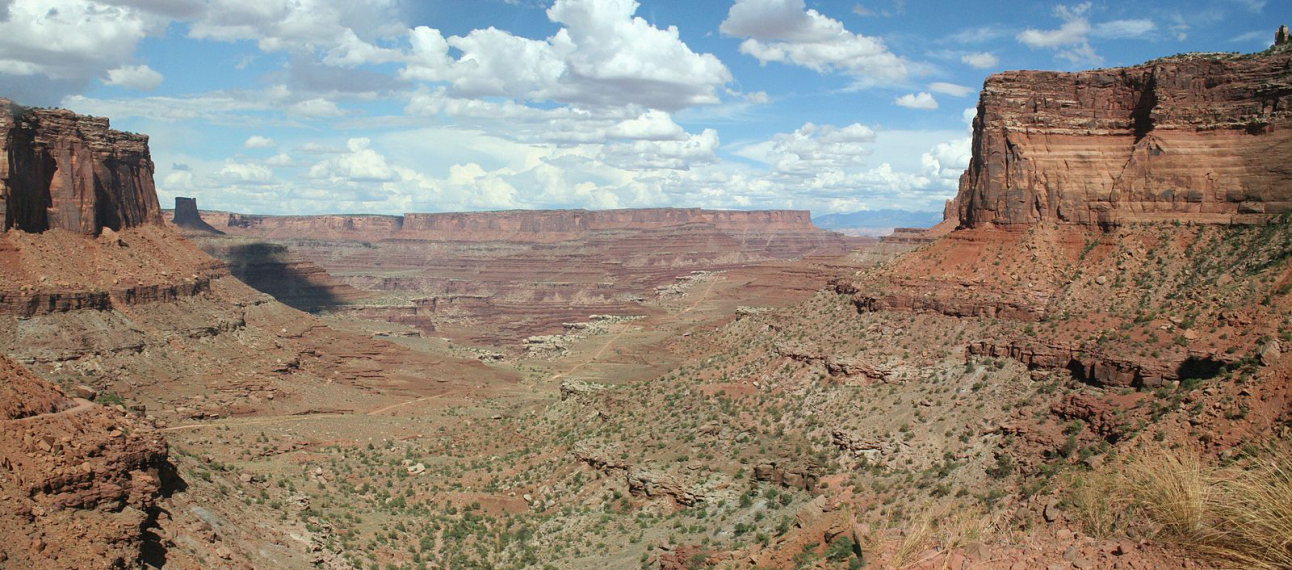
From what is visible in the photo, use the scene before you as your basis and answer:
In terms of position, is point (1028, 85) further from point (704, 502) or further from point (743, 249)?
point (743, 249)

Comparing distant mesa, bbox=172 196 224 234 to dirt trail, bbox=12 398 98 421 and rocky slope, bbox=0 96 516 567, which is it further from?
dirt trail, bbox=12 398 98 421

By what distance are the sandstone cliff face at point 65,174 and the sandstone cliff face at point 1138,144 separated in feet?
178

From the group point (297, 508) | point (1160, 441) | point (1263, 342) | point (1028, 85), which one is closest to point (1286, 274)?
point (1263, 342)

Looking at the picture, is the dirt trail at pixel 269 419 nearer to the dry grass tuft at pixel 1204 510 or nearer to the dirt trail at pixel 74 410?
the dirt trail at pixel 74 410

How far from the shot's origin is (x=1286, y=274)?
1092 inches

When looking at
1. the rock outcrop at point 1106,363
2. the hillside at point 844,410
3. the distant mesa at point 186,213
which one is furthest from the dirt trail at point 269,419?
the distant mesa at point 186,213

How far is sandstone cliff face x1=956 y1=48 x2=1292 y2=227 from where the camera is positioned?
107 ft

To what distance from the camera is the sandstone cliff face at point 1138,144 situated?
107 ft

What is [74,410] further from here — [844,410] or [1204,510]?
[1204,510]

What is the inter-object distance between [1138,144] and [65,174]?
2448 inches

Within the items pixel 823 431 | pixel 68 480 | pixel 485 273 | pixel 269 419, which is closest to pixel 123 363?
pixel 269 419

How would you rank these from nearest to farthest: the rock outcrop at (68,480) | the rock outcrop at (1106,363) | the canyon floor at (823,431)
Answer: the rock outcrop at (68,480) → the canyon floor at (823,431) → the rock outcrop at (1106,363)

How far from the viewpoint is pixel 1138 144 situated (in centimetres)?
3544

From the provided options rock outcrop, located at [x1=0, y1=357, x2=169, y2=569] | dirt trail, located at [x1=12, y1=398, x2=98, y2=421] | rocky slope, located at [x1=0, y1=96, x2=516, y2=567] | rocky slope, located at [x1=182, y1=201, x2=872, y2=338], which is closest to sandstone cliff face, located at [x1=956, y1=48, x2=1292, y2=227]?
rocky slope, located at [x1=0, y1=96, x2=516, y2=567]
